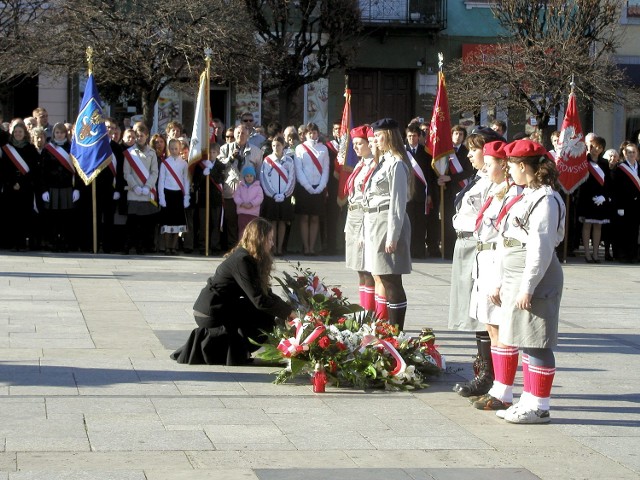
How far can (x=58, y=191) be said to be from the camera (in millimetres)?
18156

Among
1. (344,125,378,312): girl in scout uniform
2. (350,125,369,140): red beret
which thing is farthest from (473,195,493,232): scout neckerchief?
(350,125,369,140): red beret

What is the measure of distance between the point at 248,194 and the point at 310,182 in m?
1.04

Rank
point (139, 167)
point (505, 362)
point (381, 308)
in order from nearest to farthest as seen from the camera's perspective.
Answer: point (505, 362)
point (381, 308)
point (139, 167)

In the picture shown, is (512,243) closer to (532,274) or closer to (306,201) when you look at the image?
(532,274)

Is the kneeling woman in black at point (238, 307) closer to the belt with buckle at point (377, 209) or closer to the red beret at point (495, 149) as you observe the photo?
the belt with buckle at point (377, 209)

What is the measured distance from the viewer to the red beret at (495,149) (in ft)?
27.8

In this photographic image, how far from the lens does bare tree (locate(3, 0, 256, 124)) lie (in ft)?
70.6

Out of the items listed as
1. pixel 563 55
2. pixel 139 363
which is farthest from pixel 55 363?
pixel 563 55

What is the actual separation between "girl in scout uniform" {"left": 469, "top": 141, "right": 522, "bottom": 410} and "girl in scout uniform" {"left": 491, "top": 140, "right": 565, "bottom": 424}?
0.76ft

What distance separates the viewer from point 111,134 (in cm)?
1872

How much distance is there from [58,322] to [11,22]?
46.0 feet

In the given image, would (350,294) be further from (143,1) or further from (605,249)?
(143,1)

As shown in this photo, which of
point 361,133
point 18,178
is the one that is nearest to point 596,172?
point 18,178

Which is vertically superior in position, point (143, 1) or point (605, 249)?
point (143, 1)
